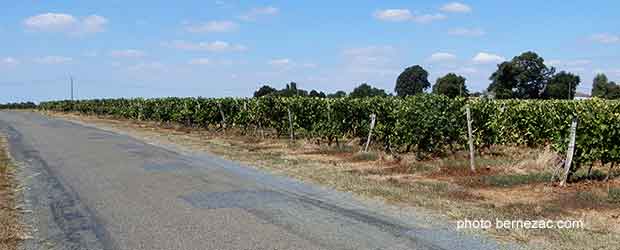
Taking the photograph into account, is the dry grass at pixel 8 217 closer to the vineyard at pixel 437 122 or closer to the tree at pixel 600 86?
the vineyard at pixel 437 122

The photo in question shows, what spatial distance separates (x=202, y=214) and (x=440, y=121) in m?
→ 9.59

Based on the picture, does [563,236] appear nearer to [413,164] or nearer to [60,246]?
[60,246]

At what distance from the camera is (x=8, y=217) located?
8.08 m

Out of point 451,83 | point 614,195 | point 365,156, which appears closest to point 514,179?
point 614,195

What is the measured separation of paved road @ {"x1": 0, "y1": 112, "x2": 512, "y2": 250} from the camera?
6.69m

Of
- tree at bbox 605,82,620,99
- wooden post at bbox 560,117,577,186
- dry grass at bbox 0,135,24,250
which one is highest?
tree at bbox 605,82,620,99

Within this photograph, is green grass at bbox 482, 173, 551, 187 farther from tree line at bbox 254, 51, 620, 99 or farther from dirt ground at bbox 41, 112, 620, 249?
tree line at bbox 254, 51, 620, 99

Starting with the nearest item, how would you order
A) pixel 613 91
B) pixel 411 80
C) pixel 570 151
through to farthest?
1. pixel 570 151
2. pixel 613 91
3. pixel 411 80

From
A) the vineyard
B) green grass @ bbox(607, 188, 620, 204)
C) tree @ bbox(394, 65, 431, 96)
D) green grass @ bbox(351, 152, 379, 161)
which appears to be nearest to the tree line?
tree @ bbox(394, 65, 431, 96)

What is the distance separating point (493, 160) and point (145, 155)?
31.5 feet

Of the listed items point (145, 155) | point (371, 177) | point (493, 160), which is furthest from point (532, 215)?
point (145, 155)

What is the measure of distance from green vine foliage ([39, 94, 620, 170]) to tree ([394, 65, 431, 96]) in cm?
4244

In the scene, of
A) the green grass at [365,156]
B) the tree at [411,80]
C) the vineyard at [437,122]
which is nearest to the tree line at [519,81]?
the tree at [411,80]

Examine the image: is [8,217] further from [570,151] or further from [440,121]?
[440,121]
